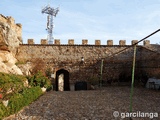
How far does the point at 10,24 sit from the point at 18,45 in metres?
2.32

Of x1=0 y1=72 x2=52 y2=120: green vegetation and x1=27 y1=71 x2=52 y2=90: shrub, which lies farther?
x1=27 y1=71 x2=52 y2=90: shrub

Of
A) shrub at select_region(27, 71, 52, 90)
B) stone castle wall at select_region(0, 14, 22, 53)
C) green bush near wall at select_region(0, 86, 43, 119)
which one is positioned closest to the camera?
green bush near wall at select_region(0, 86, 43, 119)

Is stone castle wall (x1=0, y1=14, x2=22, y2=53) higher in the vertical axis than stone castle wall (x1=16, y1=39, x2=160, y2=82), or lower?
higher

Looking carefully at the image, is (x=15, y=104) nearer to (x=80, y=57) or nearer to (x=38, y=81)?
(x=38, y=81)

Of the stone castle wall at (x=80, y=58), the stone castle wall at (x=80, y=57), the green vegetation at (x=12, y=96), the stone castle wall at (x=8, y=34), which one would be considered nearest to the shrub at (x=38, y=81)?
the stone castle wall at (x=80, y=58)

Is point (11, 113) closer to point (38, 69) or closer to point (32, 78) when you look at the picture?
point (32, 78)

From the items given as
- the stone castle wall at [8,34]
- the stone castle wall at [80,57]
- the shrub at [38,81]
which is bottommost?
the shrub at [38,81]

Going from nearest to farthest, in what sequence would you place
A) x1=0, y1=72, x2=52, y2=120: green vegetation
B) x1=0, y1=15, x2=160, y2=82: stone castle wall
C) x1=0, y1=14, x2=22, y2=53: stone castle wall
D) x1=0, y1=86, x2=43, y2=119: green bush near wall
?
x1=0, y1=86, x2=43, y2=119: green bush near wall, x1=0, y1=72, x2=52, y2=120: green vegetation, x1=0, y1=14, x2=22, y2=53: stone castle wall, x1=0, y1=15, x2=160, y2=82: stone castle wall

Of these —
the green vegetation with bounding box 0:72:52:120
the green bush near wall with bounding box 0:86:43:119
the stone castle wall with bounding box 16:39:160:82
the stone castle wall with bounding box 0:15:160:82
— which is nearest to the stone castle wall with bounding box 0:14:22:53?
the stone castle wall with bounding box 0:15:160:82

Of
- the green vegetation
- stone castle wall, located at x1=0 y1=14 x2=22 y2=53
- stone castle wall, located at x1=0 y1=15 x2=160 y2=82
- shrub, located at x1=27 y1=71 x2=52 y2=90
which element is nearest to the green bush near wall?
the green vegetation

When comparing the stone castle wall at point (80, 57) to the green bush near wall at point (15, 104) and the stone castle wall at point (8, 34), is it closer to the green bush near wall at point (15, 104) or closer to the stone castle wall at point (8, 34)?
the stone castle wall at point (8, 34)

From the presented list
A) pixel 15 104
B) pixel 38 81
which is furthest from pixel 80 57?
pixel 15 104

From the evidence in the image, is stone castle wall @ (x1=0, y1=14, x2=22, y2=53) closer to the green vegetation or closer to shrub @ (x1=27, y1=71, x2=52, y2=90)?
shrub @ (x1=27, y1=71, x2=52, y2=90)

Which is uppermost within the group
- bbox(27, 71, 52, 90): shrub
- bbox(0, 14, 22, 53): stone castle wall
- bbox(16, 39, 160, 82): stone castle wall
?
bbox(0, 14, 22, 53): stone castle wall
